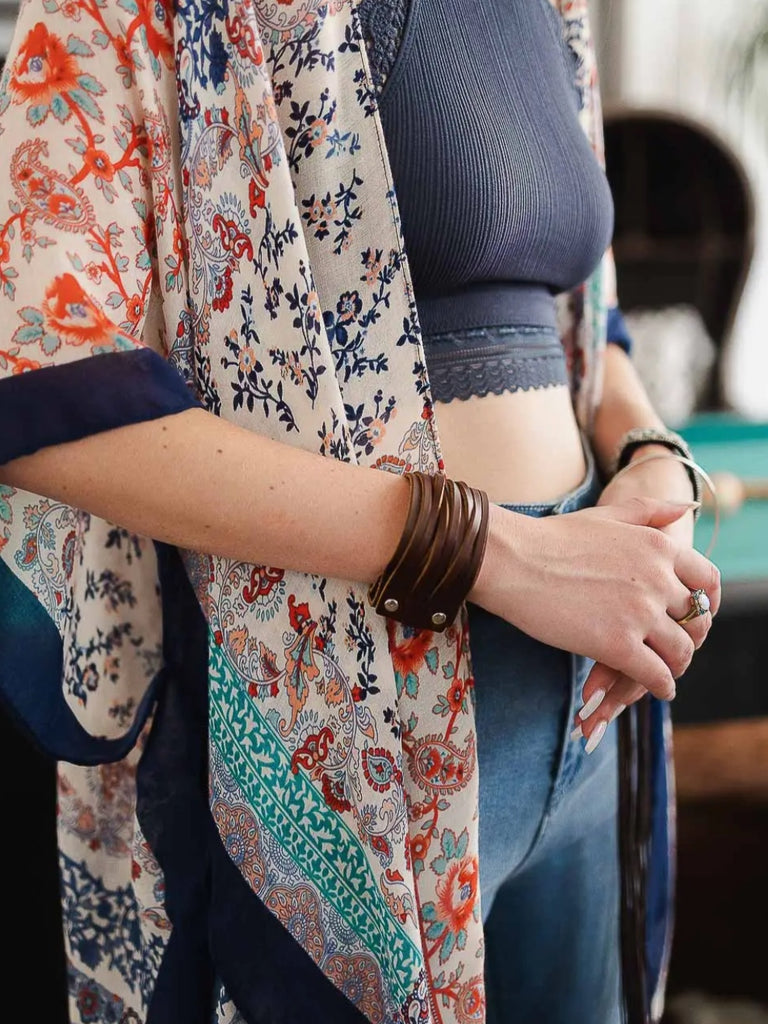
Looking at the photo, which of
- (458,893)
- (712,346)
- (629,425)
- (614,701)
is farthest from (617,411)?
(712,346)

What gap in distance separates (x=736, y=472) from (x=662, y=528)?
4.01 feet

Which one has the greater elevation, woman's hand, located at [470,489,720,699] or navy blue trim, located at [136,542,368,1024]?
woman's hand, located at [470,489,720,699]

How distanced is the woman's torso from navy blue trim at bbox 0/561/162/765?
1.03 feet

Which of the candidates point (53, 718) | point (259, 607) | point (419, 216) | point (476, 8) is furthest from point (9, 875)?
point (476, 8)

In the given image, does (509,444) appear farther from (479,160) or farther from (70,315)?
(70,315)

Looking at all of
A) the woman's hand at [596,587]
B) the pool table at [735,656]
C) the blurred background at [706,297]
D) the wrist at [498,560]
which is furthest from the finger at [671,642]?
the blurred background at [706,297]

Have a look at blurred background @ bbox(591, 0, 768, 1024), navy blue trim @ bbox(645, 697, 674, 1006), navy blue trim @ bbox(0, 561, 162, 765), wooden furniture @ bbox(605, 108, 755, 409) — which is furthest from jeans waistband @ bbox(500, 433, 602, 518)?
wooden furniture @ bbox(605, 108, 755, 409)

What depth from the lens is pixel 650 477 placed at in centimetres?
75

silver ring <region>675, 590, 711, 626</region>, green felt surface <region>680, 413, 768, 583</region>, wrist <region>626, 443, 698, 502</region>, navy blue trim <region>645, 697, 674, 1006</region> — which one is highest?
→ wrist <region>626, 443, 698, 502</region>

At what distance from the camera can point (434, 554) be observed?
1.77ft

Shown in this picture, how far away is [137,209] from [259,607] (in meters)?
0.26

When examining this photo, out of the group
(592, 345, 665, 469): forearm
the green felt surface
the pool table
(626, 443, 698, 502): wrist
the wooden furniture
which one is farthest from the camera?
the wooden furniture

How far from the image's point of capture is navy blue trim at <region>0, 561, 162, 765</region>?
67cm

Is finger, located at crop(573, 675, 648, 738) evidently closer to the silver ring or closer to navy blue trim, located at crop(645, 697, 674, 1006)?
the silver ring
